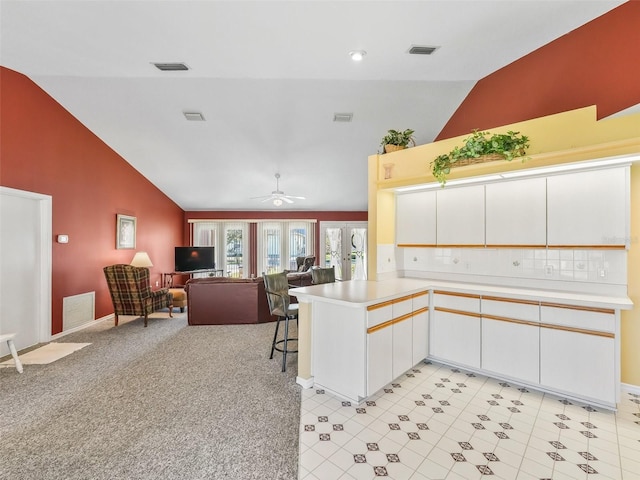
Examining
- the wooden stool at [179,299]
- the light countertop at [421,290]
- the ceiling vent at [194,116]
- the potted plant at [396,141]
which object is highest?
the ceiling vent at [194,116]

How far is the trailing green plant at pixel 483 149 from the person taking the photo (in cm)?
280

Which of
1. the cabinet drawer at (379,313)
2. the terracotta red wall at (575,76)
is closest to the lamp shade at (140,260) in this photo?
the cabinet drawer at (379,313)

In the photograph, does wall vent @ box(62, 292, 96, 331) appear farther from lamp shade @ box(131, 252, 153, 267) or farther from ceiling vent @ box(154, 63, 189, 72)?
ceiling vent @ box(154, 63, 189, 72)

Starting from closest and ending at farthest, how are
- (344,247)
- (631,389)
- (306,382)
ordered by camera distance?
(631,389), (306,382), (344,247)

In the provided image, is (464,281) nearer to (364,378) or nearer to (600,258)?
(600,258)

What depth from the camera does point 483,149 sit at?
2.90 meters

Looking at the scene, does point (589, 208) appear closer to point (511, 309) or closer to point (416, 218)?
point (511, 309)

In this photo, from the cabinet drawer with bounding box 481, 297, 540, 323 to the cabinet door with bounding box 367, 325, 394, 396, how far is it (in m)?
1.04

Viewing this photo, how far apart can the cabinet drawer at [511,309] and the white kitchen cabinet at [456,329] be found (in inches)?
3.6

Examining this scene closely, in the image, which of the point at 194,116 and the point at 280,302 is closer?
the point at 280,302

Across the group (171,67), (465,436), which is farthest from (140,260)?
(465,436)

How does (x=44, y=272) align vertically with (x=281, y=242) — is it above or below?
below

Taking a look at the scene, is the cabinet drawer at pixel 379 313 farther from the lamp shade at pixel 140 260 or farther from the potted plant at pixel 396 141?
the lamp shade at pixel 140 260

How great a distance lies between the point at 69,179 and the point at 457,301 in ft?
19.4
